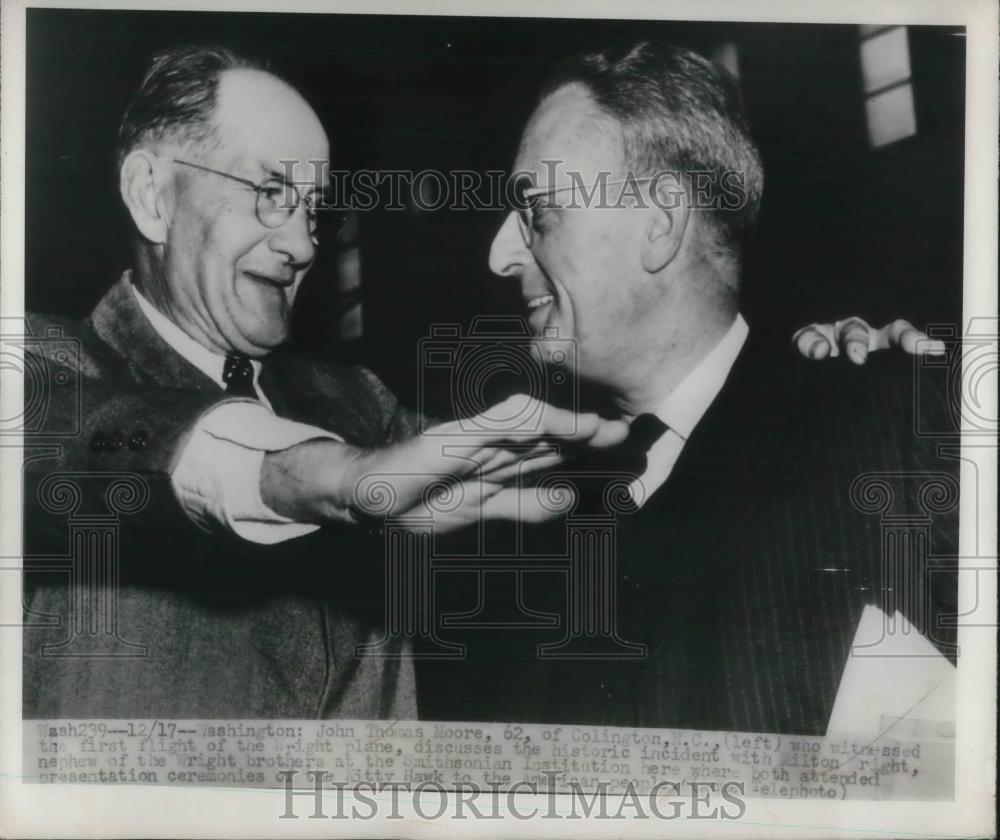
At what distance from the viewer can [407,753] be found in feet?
8.92

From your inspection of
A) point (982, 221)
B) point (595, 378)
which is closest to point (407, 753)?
point (595, 378)

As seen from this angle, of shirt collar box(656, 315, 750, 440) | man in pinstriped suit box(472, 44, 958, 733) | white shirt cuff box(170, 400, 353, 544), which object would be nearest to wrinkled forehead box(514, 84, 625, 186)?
man in pinstriped suit box(472, 44, 958, 733)

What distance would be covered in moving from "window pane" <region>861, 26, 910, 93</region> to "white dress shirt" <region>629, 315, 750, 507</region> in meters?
0.84

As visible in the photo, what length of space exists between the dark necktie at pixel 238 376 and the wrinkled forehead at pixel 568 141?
1017mm

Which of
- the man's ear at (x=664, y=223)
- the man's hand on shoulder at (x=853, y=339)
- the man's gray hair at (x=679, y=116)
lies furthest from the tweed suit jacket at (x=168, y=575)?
the man's hand on shoulder at (x=853, y=339)

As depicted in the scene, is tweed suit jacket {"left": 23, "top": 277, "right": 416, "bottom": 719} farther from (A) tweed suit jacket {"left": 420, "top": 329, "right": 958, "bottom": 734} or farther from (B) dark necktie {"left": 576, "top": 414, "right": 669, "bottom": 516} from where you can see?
(B) dark necktie {"left": 576, "top": 414, "right": 669, "bottom": 516}

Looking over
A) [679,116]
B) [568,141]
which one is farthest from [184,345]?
[679,116]

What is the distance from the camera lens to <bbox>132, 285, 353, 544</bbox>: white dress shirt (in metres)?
2.70

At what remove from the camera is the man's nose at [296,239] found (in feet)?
8.93

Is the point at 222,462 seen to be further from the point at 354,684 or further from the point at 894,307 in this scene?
the point at 894,307

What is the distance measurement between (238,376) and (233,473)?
295mm

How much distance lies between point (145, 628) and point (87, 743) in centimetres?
40

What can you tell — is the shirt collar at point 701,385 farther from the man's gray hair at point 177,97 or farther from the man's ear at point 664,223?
the man's gray hair at point 177,97

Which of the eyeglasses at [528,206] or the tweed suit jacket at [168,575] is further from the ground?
the eyeglasses at [528,206]
